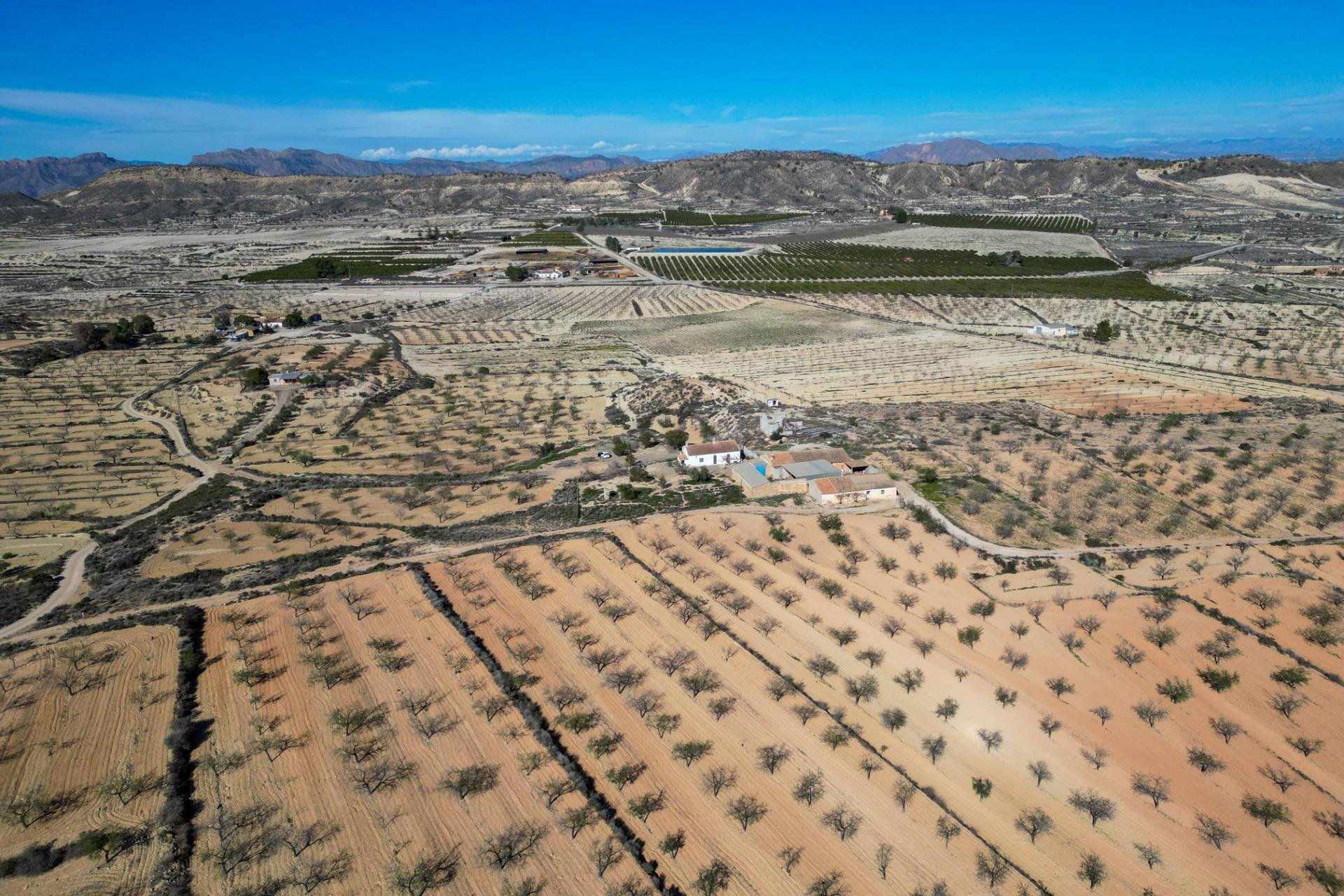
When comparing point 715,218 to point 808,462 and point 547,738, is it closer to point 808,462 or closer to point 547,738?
point 808,462

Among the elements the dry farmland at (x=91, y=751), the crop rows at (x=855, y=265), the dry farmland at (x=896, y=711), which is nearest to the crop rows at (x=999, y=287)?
the crop rows at (x=855, y=265)

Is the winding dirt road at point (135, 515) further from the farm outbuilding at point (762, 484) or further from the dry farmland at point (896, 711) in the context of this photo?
the farm outbuilding at point (762, 484)

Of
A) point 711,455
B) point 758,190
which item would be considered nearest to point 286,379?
point 711,455

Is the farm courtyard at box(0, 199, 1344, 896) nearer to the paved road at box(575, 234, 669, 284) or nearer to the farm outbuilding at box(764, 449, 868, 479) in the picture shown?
the farm outbuilding at box(764, 449, 868, 479)

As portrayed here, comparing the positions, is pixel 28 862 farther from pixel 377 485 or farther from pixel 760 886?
pixel 377 485

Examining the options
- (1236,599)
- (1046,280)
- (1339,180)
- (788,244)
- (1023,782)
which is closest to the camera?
(1023,782)

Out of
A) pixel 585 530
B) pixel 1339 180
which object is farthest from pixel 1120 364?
pixel 1339 180
